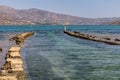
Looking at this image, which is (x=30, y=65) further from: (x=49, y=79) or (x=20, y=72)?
(x=20, y=72)

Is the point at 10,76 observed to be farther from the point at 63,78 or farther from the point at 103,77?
the point at 103,77

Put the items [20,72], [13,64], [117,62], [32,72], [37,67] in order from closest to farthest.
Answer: [20,72] → [13,64] → [32,72] → [37,67] → [117,62]

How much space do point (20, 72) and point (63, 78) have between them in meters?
5.38

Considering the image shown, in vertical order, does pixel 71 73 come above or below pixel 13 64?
below

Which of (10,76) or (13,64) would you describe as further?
(13,64)

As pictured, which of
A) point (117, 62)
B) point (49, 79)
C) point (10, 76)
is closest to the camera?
point (10, 76)

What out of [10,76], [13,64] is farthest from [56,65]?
[10,76]

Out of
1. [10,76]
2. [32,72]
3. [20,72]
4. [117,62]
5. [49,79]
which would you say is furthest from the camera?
[117,62]

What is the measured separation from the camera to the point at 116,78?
2277cm

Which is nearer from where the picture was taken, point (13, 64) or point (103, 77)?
point (13, 64)

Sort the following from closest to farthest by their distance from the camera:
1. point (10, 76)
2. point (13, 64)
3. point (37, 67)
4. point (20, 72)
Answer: point (10, 76) → point (20, 72) → point (13, 64) → point (37, 67)

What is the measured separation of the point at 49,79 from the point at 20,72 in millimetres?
4614

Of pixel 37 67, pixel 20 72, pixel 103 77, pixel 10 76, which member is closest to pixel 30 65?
pixel 37 67

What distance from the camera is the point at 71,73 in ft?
80.7
